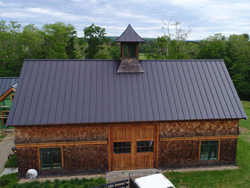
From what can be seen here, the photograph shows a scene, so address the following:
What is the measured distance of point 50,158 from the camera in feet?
39.9

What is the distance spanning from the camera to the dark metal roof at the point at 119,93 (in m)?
→ 11.9

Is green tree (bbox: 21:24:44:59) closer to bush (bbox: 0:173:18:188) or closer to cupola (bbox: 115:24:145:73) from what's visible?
cupola (bbox: 115:24:145:73)

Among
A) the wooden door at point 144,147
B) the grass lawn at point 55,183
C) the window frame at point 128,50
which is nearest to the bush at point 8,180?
the grass lawn at point 55,183

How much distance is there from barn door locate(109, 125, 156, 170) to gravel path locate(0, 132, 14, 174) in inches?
309

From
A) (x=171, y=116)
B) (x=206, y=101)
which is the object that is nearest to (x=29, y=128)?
(x=171, y=116)

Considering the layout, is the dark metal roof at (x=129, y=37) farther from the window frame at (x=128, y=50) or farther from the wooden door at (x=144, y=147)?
the wooden door at (x=144, y=147)

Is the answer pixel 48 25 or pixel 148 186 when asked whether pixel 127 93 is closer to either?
pixel 148 186

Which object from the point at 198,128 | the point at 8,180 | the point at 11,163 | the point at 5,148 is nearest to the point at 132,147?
the point at 198,128

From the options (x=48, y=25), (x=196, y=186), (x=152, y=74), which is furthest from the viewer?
(x=48, y=25)

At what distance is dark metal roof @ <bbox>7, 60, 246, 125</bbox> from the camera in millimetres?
11938

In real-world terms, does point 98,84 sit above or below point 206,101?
above

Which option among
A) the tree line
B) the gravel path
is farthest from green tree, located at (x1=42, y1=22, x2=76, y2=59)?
the gravel path

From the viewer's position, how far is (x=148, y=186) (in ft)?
31.4

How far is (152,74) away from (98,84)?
392cm
